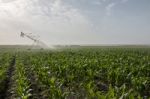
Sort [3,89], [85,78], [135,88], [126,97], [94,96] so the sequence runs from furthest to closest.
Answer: [85,78] → [3,89] → [135,88] → [94,96] → [126,97]

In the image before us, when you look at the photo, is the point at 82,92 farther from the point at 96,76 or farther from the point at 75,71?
the point at 75,71

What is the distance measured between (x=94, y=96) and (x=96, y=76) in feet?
24.2

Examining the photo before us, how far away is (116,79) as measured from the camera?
15.1 m

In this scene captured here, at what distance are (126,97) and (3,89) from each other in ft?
24.9

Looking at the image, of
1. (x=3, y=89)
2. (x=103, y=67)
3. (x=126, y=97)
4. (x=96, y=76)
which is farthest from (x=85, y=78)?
(x=126, y=97)

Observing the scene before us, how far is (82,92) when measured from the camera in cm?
1351

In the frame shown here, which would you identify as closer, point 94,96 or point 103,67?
point 94,96

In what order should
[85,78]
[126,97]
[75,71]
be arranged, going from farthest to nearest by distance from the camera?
1. [75,71]
2. [85,78]
3. [126,97]

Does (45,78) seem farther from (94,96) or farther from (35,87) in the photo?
(94,96)

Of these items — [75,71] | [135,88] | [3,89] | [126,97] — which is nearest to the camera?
[126,97]

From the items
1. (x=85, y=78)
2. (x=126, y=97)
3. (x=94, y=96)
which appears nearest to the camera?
(x=126, y=97)

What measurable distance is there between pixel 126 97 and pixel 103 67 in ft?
33.0

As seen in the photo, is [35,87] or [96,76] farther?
[96,76]

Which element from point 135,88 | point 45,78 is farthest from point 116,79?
point 45,78
